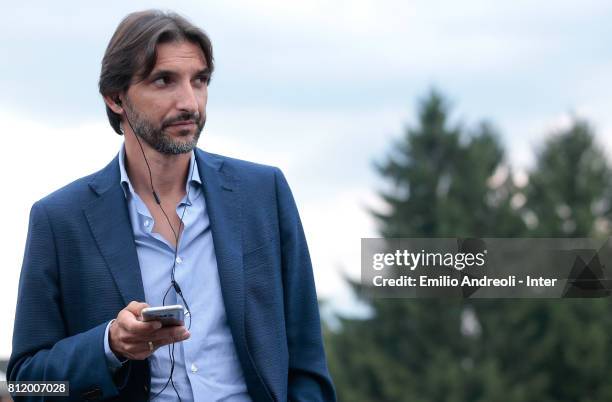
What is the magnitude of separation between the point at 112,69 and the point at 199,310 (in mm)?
788

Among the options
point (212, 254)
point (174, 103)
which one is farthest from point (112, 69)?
point (212, 254)

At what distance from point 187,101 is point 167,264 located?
1.57ft

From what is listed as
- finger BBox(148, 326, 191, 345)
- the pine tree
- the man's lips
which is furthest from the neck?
the pine tree

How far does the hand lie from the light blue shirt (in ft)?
0.31

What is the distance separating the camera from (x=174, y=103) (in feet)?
12.6

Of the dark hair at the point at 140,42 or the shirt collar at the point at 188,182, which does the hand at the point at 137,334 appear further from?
the dark hair at the point at 140,42

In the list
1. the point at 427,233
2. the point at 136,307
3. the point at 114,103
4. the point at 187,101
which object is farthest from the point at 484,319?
the point at 136,307

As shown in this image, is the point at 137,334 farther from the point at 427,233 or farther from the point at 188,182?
the point at 427,233

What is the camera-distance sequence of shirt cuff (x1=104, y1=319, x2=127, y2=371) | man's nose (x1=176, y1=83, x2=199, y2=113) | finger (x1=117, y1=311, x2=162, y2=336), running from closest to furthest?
finger (x1=117, y1=311, x2=162, y2=336) → shirt cuff (x1=104, y1=319, x2=127, y2=371) → man's nose (x1=176, y1=83, x2=199, y2=113)

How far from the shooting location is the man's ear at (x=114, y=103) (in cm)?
407

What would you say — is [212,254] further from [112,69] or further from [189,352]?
[112,69]

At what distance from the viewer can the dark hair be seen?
3.90 m

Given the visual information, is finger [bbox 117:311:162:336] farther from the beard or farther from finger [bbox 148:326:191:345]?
the beard

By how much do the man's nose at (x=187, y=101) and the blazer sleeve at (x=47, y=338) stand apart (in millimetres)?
528
